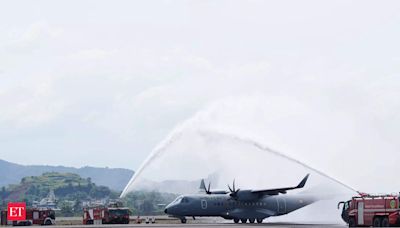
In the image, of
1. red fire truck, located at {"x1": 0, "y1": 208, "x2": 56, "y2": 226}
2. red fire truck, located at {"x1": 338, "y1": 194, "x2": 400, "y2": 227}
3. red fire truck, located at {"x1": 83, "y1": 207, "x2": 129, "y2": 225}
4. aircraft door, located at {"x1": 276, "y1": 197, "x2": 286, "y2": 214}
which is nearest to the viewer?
red fire truck, located at {"x1": 338, "y1": 194, "x2": 400, "y2": 227}

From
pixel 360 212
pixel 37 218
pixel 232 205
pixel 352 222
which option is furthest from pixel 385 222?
pixel 37 218

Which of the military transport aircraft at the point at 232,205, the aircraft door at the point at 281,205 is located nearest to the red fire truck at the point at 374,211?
the military transport aircraft at the point at 232,205

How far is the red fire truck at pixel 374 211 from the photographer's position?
54.6 m

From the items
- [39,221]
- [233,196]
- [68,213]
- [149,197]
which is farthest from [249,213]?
[68,213]

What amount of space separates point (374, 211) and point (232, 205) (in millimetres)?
21215

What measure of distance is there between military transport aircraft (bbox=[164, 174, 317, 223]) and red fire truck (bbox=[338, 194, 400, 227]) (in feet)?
45.1

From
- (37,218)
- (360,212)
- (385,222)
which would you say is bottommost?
(385,222)

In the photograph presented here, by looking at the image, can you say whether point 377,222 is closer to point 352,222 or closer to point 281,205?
point 352,222

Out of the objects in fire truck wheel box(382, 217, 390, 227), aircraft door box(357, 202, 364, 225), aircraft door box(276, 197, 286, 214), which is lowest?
fire truck wheel box(382, 217, 390, 227)

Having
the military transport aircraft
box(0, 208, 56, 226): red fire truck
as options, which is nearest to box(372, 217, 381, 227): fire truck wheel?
the military transport aircraft

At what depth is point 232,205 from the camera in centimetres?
7550

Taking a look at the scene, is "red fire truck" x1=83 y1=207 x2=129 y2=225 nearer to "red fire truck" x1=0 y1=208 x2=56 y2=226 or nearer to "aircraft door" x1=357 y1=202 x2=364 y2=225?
"red fire truck" x1=0 y1=208 x2=56 y2=226

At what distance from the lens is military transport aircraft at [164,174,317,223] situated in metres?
74.3

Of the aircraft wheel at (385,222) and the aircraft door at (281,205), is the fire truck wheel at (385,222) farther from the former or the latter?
the aircraft door at (281,205)
